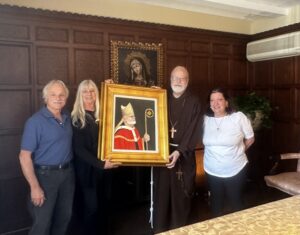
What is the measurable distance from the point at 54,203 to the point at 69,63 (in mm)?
1536

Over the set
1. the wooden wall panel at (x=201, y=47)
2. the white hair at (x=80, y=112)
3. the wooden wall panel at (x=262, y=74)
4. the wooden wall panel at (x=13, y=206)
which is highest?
the wooden wall panel at (x=201, y=47)

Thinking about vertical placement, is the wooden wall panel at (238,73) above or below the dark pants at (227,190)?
above

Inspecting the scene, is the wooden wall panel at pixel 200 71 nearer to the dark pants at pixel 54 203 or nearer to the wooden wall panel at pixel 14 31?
the wooden wall panel at pixel 14 31

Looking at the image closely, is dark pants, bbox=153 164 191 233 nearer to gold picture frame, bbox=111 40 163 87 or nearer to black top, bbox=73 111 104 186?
black top, bbox=73 111 104 186

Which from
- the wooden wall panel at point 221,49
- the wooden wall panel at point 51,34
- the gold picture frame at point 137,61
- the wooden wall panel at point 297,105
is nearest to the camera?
the wooden wall panel at point 51,34

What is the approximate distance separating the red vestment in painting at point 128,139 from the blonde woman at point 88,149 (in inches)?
6.1

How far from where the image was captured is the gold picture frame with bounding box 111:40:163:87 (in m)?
3.33

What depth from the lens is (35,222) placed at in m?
2.05

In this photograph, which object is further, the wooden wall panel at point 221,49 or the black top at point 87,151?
the wooden wall panel at point 221,49

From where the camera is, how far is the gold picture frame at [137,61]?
333cm

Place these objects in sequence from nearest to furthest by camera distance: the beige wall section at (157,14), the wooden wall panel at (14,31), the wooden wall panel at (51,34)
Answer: the wooden wall panel at (14,31), the wooden wall panel at (51,34), the beige wall section at (157,14)

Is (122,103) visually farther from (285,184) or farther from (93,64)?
(285,184)

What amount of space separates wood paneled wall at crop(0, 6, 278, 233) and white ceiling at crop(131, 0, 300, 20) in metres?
0.29

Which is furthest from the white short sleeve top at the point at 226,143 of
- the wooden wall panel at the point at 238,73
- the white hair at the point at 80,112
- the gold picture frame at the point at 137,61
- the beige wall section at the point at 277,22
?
the beige wall section at the point at 277,22
